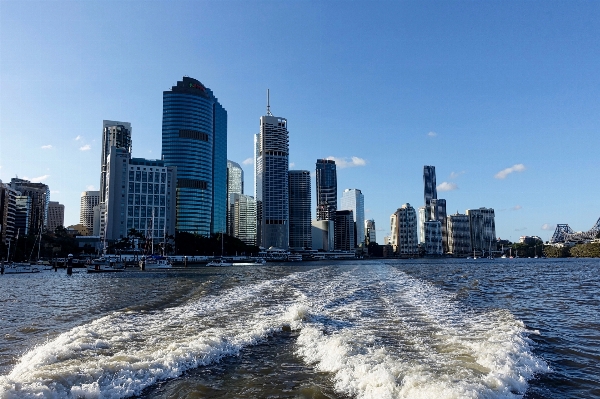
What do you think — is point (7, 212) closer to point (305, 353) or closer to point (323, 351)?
point (305, 353)

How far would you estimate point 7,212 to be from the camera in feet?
595

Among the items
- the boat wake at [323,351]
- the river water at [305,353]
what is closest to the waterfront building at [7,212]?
the river water at [305,353]

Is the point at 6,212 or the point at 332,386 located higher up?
the point at 6,212

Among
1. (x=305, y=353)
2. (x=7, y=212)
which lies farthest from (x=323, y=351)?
(x=7, y=212)

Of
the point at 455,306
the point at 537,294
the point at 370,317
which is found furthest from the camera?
the point at 537,294

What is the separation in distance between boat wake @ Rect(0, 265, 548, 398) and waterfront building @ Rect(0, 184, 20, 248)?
595 feet

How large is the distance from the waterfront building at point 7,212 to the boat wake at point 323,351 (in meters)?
181

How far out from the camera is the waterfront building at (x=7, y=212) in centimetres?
17450

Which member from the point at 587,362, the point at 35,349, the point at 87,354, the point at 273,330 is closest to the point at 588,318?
the point at 587,362

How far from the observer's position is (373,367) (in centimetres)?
1170

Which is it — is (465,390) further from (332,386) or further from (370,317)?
(370,317)

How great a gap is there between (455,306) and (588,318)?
6.66 metres

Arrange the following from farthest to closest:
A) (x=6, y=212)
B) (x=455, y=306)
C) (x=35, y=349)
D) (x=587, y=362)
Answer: (x=6, y=212) < (x=455, y=306) < (x=35, y=349) < (x=587, y=362)

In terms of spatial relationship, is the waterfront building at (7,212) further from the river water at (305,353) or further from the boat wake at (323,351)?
the boat wake at (323,351)
